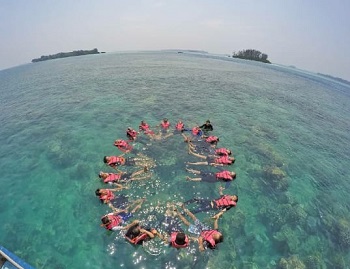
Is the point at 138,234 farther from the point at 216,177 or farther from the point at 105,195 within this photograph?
the point at 216,177

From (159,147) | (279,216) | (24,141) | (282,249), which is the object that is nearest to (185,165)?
(159,147)

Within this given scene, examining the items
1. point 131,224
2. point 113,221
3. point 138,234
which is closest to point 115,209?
point 113,221

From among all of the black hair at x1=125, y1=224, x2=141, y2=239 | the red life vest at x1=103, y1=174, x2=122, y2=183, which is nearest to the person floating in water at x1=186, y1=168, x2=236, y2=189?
the red life vest at x1=103, y1=174, x2=122, y2=183

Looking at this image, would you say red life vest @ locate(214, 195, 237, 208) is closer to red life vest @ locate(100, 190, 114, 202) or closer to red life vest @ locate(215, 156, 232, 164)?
red life vest @ locate(215, 156, 232, 164)

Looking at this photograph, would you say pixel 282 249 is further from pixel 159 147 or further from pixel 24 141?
pixel 24 141

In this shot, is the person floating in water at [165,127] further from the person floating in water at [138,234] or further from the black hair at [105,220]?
the person floating in water at [138,234]

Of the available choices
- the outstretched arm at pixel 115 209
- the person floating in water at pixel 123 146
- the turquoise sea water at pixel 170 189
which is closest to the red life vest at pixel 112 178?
the turquoise sea water at pixel 170 189

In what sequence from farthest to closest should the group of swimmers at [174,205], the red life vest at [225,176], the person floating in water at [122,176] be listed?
the red life vest at [225,176] < the person floating in water at [122,176] < the group of swimmers at [174,205]
